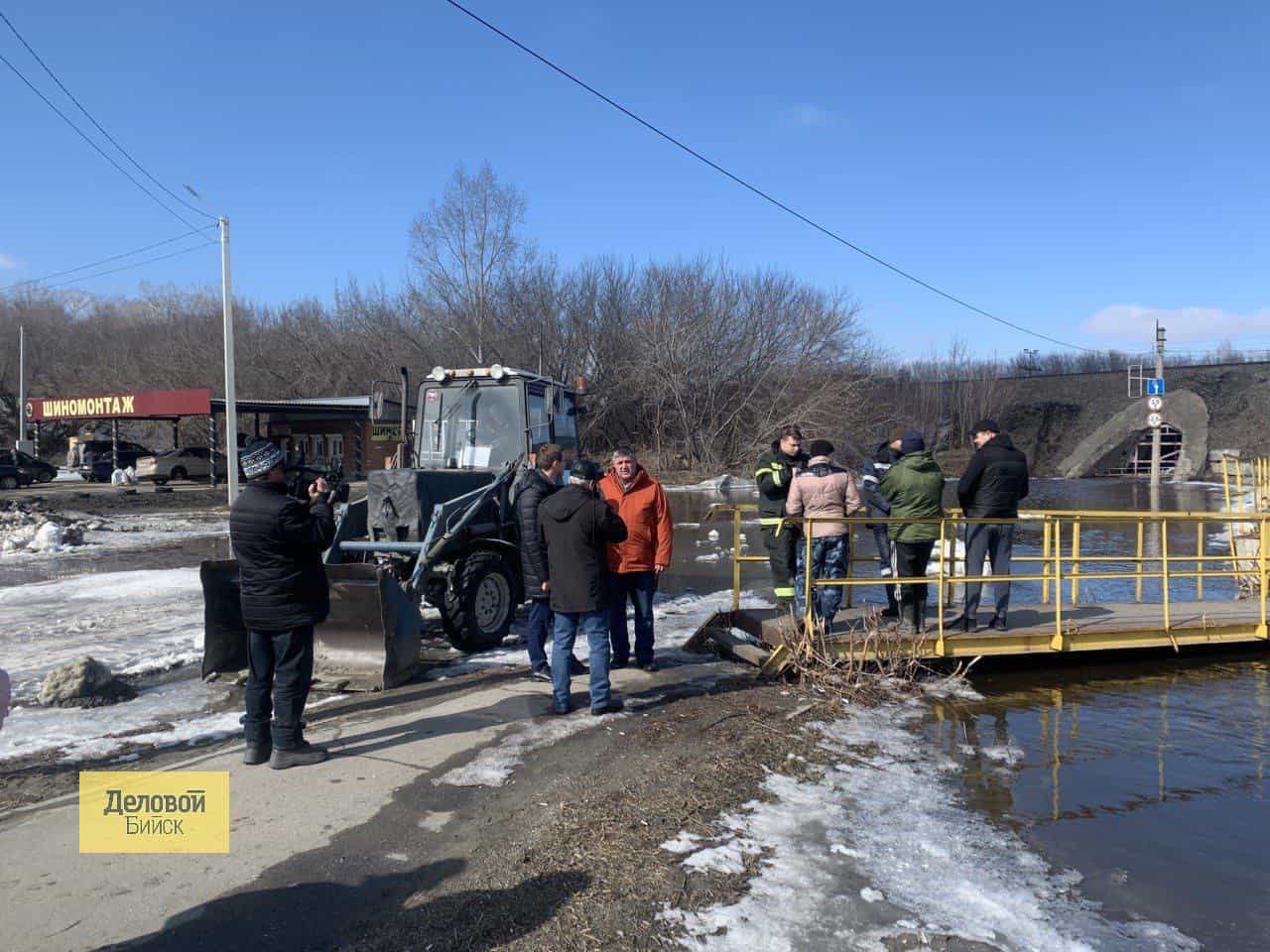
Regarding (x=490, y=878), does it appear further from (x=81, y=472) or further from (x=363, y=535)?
(x=81, y=472)

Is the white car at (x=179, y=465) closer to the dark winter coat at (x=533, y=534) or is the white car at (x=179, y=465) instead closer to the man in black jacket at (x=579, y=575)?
the dark winter coat at (x=533, y=534)

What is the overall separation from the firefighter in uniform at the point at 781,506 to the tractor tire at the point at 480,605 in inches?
98.5

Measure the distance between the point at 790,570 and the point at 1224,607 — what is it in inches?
203

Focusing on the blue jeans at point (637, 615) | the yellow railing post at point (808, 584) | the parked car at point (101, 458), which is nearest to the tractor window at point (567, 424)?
the blue jeans at point (637, 615)

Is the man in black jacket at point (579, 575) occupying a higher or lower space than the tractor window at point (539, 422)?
lower

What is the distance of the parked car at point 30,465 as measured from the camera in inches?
1292

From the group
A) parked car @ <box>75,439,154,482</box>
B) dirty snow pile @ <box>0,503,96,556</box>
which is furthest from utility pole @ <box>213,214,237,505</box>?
parked car @ <box>75,439,154,482</box>

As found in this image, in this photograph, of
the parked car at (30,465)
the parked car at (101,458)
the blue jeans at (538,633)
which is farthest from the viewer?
the parked car at (101,458)

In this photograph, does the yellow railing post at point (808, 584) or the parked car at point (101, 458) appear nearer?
the yellow railing post at point (808, 584)

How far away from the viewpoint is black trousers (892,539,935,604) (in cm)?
753

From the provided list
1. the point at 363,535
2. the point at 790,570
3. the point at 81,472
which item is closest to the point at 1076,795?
the point at 790,570

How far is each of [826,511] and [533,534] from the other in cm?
241

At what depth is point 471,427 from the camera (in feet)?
31.9

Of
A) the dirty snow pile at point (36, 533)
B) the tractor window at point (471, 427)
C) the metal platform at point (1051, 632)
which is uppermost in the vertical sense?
the tractor window at point (471, 427)
